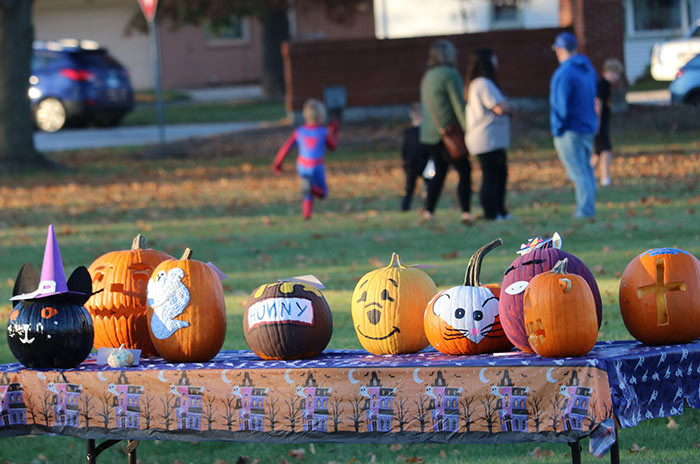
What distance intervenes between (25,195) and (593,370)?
50.9ft

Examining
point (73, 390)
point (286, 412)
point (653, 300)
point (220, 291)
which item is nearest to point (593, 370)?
point (653, 300)

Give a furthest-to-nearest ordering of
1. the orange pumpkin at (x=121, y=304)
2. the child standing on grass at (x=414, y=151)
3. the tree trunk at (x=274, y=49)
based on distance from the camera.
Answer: the tree trunk at (x=274, y=49) < the child standing on grass at (x=414, y=151) < the orange pumpkin at (x=121, y=304)

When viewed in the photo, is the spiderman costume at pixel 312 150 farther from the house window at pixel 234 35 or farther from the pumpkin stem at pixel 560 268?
the house window at pixel 234 35

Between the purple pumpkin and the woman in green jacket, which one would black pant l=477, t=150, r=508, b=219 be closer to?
the woman in green jacket

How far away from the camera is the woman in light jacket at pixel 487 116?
1167cm

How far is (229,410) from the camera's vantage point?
4.26m

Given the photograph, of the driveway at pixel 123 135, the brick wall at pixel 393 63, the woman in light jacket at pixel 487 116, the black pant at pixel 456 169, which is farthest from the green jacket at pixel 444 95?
the driveway at pixel 123 135

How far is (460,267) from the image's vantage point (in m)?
10.0

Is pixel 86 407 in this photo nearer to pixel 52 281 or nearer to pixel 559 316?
pixel 52 281

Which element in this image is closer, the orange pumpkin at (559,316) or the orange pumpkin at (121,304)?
the orange pumpkin at (559,316)

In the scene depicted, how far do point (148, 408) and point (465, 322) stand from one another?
4.30 feet

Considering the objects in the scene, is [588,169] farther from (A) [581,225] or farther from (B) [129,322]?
(B) [129,322]

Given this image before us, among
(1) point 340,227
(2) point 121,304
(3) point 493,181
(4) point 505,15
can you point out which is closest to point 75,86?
(4) point 505,15

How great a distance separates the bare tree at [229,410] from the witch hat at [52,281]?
2.74 ft
